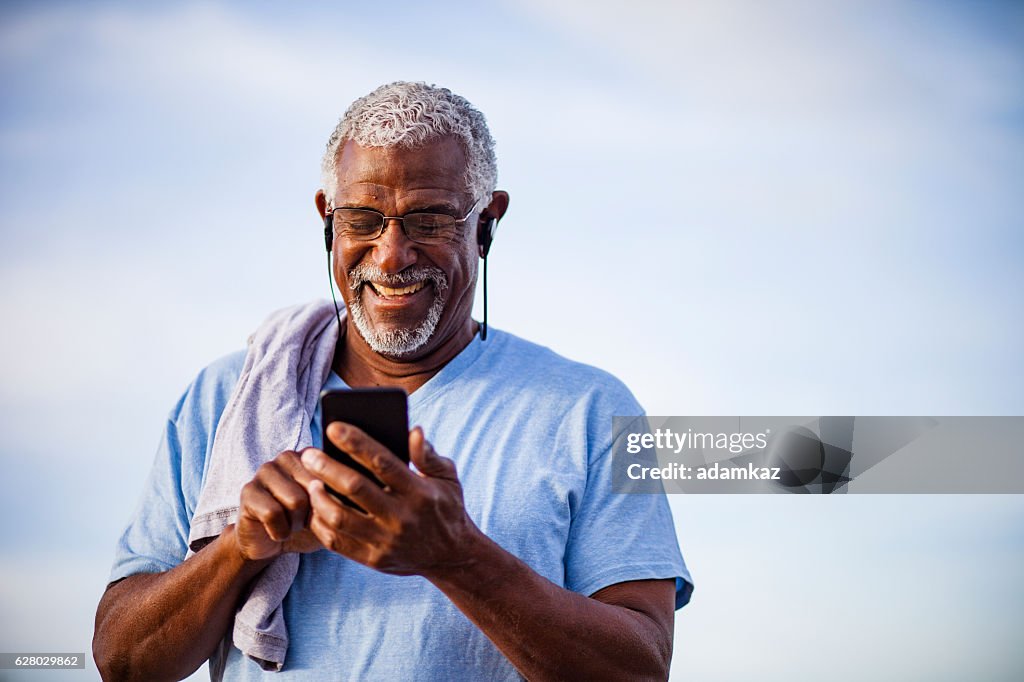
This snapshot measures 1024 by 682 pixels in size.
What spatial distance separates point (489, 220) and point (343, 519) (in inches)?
40.1

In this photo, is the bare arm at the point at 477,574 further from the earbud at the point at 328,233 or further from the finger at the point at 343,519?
the earbud at the point at 328,233

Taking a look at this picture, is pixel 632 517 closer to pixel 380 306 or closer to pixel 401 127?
pixel 380 306

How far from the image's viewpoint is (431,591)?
186cm

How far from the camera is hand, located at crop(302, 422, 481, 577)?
1.38 metres

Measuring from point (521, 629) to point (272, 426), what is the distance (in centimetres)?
68

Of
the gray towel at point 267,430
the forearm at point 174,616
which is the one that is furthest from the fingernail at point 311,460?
the gray towel at point 267,430

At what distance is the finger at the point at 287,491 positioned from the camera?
1.49 metres

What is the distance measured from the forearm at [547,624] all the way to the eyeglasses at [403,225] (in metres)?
0.75

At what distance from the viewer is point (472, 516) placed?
191 cm

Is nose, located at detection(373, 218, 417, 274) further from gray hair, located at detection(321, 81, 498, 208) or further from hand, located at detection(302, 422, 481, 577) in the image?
→ hand, located at detection(302, 422, 481, 577)

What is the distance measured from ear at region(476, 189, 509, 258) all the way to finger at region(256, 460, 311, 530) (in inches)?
33.2

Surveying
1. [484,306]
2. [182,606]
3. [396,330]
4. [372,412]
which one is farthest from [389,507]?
[484,306]

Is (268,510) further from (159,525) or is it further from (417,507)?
(159,525)

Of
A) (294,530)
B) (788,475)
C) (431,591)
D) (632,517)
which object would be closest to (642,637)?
(632,517)
